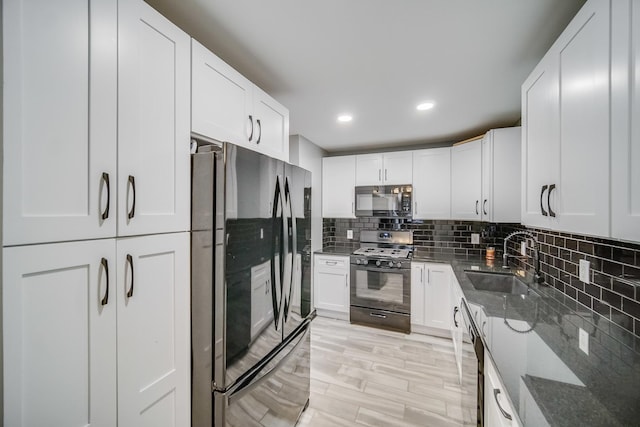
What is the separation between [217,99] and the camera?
134 centimetres

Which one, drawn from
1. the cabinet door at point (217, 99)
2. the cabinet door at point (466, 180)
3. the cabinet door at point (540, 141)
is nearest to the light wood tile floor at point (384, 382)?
the cabinet door at point (540, 141)

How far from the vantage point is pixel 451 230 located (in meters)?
3.45

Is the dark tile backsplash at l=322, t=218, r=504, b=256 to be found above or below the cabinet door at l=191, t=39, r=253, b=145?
below

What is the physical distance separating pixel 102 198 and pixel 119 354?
1.84ft

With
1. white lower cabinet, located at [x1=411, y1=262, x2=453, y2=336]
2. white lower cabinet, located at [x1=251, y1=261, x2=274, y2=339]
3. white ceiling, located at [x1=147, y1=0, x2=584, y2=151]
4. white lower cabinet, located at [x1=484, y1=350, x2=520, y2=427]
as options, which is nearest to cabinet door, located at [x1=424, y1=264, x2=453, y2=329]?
white lower cabinet, located at [x1=411, y1=262, x2=453, y2=336]

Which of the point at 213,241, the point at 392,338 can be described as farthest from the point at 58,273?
the point at 392,338

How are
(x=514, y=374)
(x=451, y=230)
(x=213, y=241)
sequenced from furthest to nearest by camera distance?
(x=451, y=230)
(x=213, y=241)
(x=514, y=374)

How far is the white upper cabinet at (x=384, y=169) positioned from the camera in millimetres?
3418

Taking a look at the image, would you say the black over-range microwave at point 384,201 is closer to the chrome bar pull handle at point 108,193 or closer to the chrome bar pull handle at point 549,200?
the chrome bar pull handle at point 549,200

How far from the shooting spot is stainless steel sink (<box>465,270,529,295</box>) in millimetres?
2115

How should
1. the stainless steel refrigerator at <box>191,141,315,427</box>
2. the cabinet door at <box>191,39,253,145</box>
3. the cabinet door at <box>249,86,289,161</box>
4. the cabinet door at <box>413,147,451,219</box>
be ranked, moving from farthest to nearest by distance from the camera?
the cabinet door at <box>413,147,451,219</box> → the cabinet door at <box>249,86,289,161</box> → the cabinet door at <box>191,39,253,145</box> → the stainless steel refrigerator at <box>191,141,315,427</box>

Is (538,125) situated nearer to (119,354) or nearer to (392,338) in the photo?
(119,354)

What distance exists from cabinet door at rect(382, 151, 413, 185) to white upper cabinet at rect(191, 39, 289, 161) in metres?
2.01

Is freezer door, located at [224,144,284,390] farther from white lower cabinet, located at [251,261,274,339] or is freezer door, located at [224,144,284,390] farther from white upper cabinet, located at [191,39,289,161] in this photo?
white upper cabinet, located at [191,39,289,161]
